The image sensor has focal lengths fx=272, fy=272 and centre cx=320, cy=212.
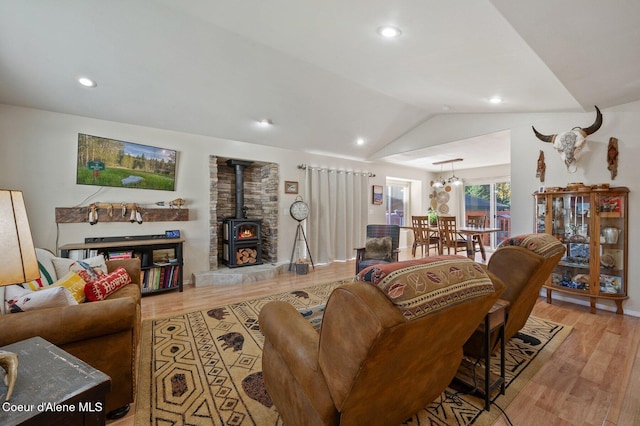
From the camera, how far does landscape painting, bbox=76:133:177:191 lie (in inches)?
138

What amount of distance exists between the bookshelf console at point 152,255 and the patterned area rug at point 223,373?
1.03m

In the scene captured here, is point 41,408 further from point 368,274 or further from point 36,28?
point 36,28

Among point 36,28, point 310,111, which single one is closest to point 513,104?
point 310,111

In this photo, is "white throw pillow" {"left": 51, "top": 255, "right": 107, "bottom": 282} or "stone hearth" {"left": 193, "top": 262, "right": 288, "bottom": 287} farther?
"stone hearth" {"left": 193, "top": 262, "right": 288, "bottom": 287}

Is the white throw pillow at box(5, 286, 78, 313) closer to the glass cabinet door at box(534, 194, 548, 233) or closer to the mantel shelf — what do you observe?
the mantel shelf

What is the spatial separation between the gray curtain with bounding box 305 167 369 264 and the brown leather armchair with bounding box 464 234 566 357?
383cm

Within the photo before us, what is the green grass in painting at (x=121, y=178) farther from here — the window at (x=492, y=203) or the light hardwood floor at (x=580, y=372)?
the window at (x=492, y=203)

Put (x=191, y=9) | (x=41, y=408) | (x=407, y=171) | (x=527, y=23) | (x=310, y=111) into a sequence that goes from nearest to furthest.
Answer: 1. (x=41, y=408)
2. (x=527, y=23)
3. (x=191, y=9)
4. (x=310, y=111)
5. (x=407, y=171)

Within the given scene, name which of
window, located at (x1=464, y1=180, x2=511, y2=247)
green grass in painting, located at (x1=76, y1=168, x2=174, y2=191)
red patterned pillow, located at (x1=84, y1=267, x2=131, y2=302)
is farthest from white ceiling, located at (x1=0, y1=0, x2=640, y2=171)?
window, located at (x1=464, y1=180, x2=511, y2=247)

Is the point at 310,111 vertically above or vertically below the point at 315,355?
above

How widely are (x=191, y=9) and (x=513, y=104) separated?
3.75 meters

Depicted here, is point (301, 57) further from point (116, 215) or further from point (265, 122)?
point (116, 215)

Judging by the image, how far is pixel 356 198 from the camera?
20.6 ft

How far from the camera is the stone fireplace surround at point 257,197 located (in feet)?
16.6
